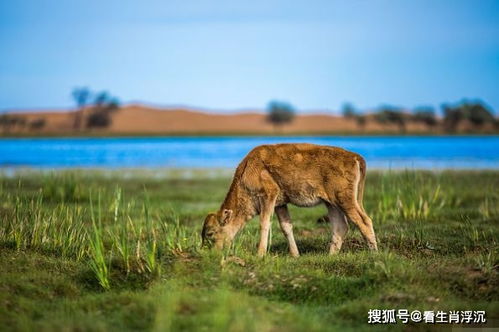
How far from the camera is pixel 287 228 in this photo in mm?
11289

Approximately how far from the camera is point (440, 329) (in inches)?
301

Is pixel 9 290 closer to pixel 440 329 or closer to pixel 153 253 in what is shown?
pixel 153 253

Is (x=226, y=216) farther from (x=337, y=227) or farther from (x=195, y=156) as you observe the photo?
(x=195, y=156)

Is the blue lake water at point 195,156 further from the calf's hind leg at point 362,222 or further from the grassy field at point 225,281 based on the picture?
the grassy field at point 225,281

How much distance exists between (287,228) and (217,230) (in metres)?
1.31

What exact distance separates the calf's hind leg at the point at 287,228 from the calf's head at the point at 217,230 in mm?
1019

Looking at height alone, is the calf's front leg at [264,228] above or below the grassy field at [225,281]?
above

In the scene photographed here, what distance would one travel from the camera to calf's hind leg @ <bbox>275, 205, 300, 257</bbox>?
1117cm

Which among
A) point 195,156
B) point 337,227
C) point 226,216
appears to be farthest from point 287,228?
point 195,156

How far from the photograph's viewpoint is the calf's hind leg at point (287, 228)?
36.7ft

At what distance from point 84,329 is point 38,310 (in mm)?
1325

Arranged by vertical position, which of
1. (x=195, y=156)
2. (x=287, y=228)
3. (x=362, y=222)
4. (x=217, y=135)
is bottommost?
(x=217, y=135)

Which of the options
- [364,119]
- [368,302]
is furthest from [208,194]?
[364,119]

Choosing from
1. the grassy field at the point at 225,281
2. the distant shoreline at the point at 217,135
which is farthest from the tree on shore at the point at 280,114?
the grassy field at the point at 225,281
